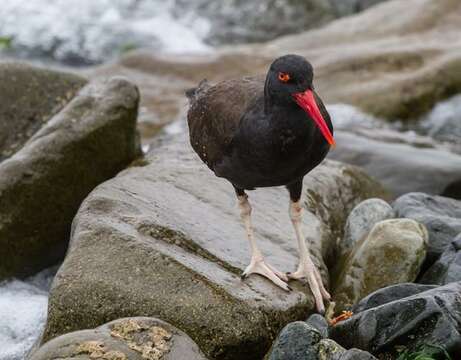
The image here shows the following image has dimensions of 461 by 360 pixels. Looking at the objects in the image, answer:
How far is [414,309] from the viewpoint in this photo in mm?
4277

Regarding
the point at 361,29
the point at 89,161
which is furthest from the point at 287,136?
the point at 361,29

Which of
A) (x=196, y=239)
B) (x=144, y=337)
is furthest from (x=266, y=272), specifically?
(x=144, y=337)

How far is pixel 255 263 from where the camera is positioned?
538cm

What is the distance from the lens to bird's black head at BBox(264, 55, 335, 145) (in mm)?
4703

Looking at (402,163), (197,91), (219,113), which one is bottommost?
(402,163)

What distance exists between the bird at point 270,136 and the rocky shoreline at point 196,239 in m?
0.16

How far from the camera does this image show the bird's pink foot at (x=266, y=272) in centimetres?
530

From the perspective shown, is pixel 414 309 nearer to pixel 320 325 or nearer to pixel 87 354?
pixel 320 325

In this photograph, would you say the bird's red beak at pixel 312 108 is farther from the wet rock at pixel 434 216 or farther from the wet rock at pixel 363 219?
the wet rock at pixel 363 219

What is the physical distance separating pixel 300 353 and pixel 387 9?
415 inches

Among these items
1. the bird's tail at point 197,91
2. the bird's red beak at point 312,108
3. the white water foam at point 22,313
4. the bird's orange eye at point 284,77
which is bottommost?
the white water foam at point 22,313

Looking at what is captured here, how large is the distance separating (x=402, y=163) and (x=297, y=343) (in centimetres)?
397

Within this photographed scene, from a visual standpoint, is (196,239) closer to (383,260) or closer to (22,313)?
(383,260)

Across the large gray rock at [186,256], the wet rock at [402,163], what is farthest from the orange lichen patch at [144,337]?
the wet rock at [402,163]
